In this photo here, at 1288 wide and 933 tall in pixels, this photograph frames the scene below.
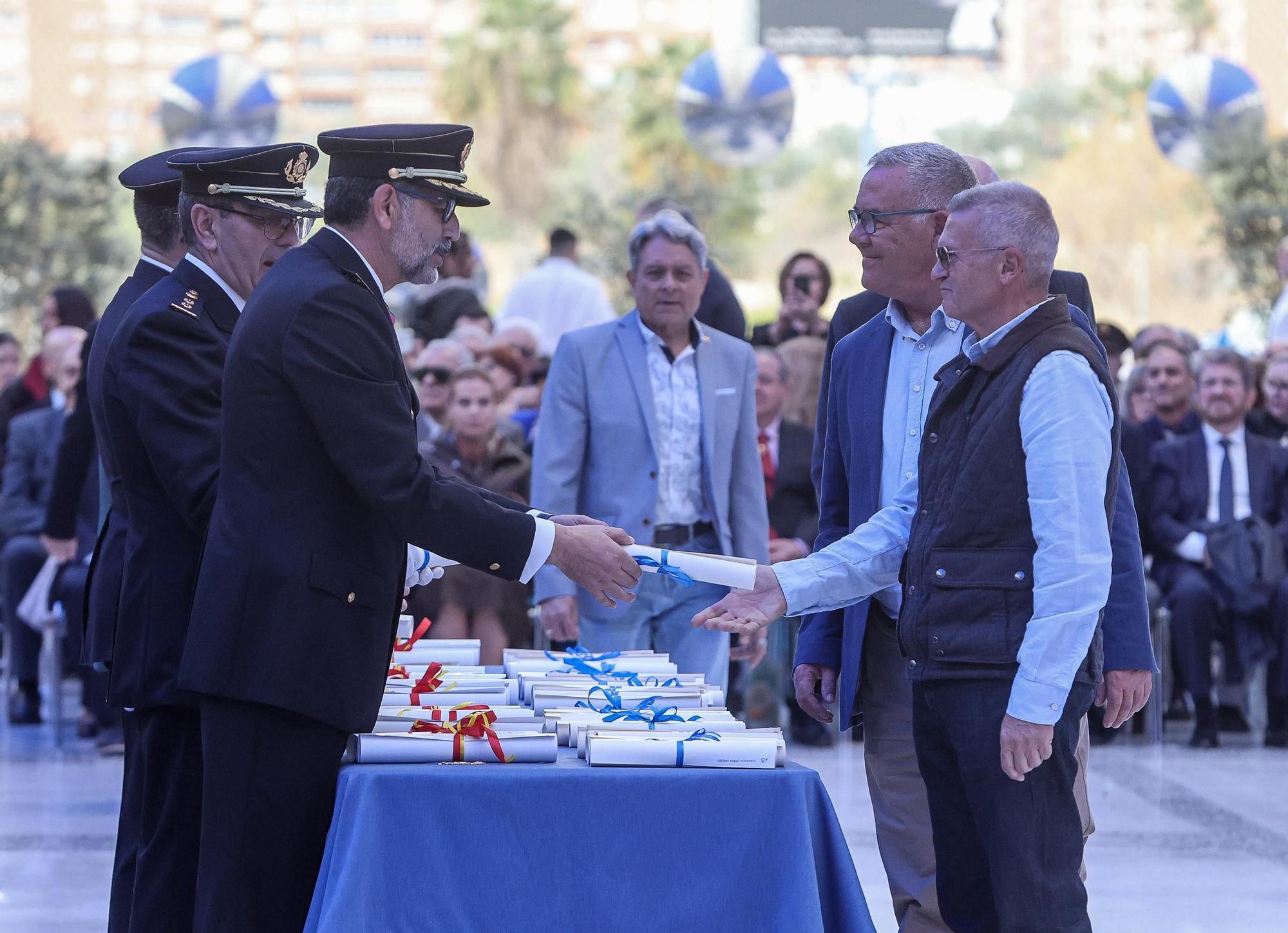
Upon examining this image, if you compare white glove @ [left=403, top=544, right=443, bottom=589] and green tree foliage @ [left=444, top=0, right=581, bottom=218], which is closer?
white glove @ [left=403, top=544, right=443, bottom=589]

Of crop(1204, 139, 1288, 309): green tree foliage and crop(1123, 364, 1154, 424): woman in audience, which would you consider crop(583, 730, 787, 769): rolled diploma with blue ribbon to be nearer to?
crop(1123, 364, 1154, 424): woman in audience

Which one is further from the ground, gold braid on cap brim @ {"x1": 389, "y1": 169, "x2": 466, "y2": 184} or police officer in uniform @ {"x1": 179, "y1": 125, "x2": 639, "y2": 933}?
gold braid on cap brim @ {"x1": 389, "y1": 169, "x2": 466, "y2": 184}

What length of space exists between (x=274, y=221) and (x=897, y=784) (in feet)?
6.06

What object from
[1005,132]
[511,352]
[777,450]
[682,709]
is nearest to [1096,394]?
[682,709]

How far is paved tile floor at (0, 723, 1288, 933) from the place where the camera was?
17.9 feet

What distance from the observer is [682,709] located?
3.48m

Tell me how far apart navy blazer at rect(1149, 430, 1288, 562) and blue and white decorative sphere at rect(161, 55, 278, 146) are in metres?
7.75

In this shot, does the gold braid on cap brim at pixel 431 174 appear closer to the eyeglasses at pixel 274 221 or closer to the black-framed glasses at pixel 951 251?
the eyeglasses at pixel 274 221

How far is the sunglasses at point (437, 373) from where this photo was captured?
877cm

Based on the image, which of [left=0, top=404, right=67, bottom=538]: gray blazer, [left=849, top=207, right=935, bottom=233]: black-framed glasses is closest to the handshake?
[left=849, top=207, right=935, bottom=233]: black-framed glasses

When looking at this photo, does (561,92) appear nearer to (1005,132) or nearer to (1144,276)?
(1144,276)

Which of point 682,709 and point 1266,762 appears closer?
point 682,709

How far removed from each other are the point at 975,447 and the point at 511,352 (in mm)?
6637

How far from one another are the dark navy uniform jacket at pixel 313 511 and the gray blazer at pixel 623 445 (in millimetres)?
2316
